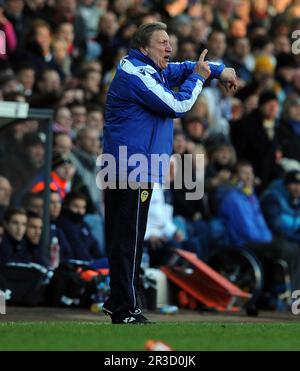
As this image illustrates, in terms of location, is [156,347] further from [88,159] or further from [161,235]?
[88,159]

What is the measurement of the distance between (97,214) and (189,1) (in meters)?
7.86

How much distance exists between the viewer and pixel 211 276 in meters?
14.8

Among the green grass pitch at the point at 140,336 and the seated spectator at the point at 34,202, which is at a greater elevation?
the seated spectator at the point at 34,202

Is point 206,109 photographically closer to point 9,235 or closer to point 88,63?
point 88,63

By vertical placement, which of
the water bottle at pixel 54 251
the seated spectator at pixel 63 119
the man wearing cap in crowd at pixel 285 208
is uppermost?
the seated spectator at pixel 63 119

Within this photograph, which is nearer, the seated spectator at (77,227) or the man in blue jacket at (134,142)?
the man in blue jacket at (134,142)

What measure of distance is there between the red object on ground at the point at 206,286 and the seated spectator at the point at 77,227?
952 mm

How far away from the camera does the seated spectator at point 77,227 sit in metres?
15.0

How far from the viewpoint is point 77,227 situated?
15156mm

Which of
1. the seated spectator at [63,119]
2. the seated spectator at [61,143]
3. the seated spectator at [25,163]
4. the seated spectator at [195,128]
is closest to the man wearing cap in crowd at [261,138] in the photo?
the seated spectator at [195,128]

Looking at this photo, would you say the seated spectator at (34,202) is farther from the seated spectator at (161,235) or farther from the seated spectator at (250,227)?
the seated spectator at (250,227)

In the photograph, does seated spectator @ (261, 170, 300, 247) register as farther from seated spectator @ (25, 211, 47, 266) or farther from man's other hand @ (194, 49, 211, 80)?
man's other hand @ (194, 49, 211, 80)

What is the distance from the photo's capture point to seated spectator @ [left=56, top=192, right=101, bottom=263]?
49.3ft
